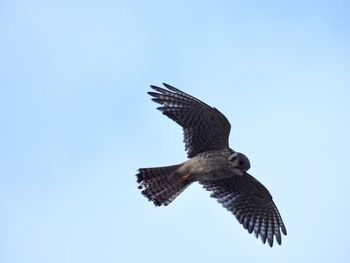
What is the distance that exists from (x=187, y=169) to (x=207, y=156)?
492mm

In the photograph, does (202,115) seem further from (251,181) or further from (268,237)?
(268,237)

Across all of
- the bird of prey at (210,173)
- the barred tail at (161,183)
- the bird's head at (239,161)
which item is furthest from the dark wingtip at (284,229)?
the barred tail at (161,183)

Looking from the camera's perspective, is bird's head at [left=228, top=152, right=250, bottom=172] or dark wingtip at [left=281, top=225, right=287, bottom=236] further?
dark wingtip at [left=281, top=225, right=287, bottom=236]

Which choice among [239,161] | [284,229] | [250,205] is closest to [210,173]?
[239,161]

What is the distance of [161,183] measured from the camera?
17531mm

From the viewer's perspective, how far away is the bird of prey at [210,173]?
17.0 meters

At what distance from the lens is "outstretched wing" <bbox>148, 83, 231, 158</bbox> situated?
55.5 ft

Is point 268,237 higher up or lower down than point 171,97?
lower down

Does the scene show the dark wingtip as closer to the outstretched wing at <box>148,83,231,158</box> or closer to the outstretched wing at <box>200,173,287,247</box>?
the outstretched wing at <box>200,173,287,247</box>

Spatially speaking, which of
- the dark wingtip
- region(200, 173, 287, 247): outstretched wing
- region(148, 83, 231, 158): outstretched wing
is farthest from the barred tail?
the dark wingtip

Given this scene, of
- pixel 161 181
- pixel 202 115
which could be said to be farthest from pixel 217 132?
pixel 161 181

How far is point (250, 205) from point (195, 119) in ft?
8.16

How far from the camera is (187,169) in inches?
680

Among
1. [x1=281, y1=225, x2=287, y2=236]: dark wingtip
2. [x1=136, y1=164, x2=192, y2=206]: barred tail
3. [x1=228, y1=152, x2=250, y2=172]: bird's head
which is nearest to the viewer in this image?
[x1=228, y1=152, x2=250, y2=172]: bird's head
